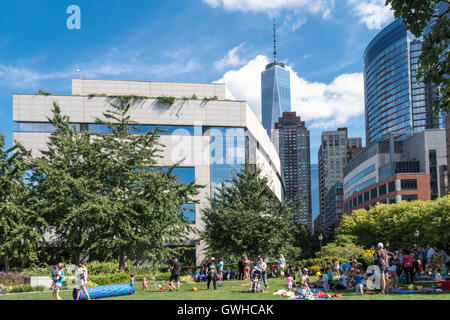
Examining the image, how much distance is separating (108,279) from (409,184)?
3524 inches

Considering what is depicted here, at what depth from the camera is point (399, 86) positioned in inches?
7283

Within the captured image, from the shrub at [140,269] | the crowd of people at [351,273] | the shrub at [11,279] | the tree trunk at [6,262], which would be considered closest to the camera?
the crowd of people at [351,273]

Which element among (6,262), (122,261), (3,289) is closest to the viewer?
(3,289)

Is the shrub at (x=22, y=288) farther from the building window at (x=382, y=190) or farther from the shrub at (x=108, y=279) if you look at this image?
the building window at (x=382, y=190)

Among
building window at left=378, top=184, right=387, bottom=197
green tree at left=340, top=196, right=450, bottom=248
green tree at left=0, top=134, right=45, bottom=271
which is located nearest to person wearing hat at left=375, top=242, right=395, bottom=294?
green tree at left=0, top=134, right=45, bottom=271

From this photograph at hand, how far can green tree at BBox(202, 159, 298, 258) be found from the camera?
38.0 metres

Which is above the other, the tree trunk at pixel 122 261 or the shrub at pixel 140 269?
the tree trunk at pixel 122 261

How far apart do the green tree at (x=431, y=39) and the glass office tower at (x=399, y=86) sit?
172 m

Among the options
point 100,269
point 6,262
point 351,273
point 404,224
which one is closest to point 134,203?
point 100,269

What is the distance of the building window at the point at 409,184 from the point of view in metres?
103

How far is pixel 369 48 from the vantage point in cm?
19988

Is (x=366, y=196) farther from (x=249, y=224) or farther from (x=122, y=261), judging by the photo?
(x=122, y=261)

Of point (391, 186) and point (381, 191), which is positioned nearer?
point (391, 186)

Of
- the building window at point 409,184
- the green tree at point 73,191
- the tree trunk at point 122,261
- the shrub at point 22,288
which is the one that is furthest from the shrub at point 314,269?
the building window at point 409,184
